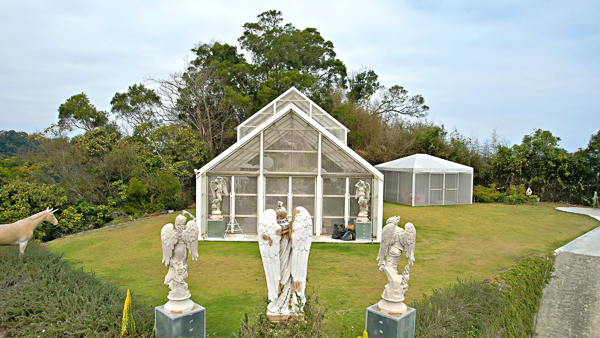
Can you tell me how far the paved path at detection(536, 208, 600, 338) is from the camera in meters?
7.20

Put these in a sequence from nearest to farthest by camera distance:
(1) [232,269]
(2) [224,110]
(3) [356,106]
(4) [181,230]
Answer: (4) [181,230], (1) [232,269], (2) [224,110], (3) [356,106]

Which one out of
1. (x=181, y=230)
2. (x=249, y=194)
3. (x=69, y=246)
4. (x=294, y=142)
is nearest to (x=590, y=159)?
(x=294, y=142)

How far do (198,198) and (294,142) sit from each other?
372 cm

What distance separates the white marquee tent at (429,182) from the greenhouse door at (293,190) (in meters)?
10.7

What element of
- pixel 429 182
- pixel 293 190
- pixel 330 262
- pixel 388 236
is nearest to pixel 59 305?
pixel 388 236

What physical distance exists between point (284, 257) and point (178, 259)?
1.58 m

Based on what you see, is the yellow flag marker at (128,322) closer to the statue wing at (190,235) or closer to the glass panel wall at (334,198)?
the statue wing at (190,235)

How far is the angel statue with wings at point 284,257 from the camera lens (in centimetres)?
487

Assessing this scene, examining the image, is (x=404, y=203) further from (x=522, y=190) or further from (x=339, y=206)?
(x=339, y=206)

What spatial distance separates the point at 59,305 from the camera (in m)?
5.70

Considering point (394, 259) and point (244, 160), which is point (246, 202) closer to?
point (244, 160)

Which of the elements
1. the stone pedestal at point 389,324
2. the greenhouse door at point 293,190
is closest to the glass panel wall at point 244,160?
the greenhouse door at point 293,190

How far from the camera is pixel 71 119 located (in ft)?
78.0

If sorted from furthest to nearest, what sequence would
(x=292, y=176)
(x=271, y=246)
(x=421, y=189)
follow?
(x=421, y=189)
(x=292, y=176)
(x=271, y=246)
